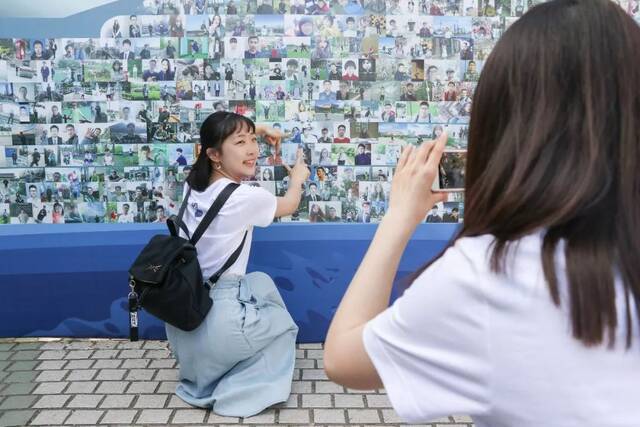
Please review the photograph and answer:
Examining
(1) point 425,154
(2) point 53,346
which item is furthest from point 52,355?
(1) point 425,154

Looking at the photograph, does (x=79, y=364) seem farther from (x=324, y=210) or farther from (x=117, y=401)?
(x=324, y=210)

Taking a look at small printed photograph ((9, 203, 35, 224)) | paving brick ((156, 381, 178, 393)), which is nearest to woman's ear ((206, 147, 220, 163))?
paving brick ((156, 381, 178, 393))

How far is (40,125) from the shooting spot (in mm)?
3777

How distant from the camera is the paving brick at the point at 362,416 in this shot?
292 centimetres

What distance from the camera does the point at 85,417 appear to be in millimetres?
2953

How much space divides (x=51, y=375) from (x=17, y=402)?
1.05 ft

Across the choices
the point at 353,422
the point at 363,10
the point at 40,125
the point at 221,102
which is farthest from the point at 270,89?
the point at 353,422

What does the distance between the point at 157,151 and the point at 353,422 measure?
2.09 m

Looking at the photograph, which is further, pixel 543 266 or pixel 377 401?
pixel 377 401

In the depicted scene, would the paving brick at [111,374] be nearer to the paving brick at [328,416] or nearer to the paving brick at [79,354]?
the paving brick at [79,354]

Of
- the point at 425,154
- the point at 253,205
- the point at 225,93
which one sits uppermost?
the point at 225,93

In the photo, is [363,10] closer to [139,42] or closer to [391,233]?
[139,42]

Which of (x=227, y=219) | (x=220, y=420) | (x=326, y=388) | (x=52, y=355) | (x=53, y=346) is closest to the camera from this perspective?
(x=220, y=420)

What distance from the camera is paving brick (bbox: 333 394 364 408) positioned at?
3.08 m
